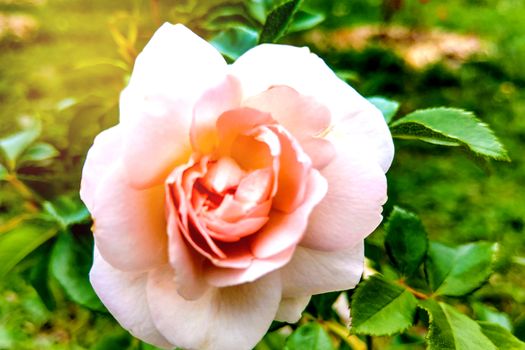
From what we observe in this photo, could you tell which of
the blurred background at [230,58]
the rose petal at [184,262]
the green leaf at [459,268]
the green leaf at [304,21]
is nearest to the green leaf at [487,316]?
the blurred background at [230,58]

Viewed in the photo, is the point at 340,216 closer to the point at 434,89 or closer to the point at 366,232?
the point at 366,232

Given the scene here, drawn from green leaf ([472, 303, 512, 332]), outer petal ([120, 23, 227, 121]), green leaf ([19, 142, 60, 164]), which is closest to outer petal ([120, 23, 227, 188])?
outer petal ([120, 23, 227, 121])

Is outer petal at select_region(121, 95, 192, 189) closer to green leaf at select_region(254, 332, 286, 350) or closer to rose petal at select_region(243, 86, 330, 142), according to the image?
rose petal at select_region(243, 86, 330, 142)

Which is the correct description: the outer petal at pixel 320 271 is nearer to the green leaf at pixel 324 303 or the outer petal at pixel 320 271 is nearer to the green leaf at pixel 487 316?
the green leaf at pixel 324 303

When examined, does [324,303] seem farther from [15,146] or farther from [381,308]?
[15,146]

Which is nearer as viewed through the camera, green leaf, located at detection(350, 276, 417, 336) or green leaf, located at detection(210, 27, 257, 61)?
green leaf, located at detection(350, 276, 417, 336)

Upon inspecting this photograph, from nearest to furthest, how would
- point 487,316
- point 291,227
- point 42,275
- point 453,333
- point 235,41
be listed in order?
point 291,227, point 453,333, point 235,41, point 42,275, point 487,316

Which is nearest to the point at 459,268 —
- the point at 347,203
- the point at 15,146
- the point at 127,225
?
the point at 347,203

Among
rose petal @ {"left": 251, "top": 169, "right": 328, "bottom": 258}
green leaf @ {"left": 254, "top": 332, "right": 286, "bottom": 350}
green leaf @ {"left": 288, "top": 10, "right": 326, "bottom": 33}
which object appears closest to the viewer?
rose petal @ {"left": 251, "top": 169, "right": 328, "bottom": 258}
